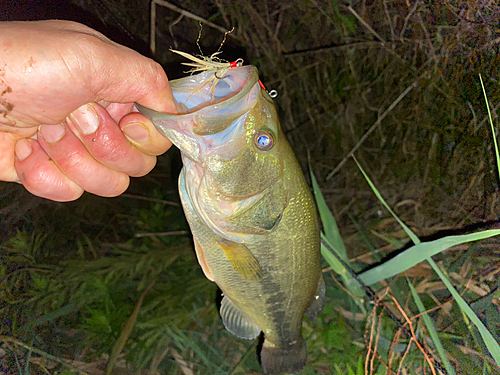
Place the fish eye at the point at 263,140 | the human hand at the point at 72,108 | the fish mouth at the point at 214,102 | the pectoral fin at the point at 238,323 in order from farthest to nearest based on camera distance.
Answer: the pectoral fin at the point at 238,323 → the fish eye at the point at 263,140 → the fish mouth at the point at 214,102 → the human hand at the point at 72,108

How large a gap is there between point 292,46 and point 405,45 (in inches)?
43.8

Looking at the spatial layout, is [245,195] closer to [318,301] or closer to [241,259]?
[241,259]

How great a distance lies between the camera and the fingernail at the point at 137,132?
1.54m

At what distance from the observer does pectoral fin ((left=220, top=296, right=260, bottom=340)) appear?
2.01 meters

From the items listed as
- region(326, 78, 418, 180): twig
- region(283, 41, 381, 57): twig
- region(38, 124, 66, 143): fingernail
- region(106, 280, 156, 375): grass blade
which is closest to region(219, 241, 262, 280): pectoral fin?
region(38, 124, 66, 143): fingernail

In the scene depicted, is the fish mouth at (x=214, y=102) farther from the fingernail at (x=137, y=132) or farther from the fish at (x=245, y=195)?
the fingernail at (x=137, y=132)

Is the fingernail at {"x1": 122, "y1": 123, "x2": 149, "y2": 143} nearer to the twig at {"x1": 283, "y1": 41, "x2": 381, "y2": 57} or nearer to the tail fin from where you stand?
the tail fin

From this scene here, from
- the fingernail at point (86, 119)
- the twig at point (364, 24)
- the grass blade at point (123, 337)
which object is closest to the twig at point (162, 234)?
the grass blade at point (123, 337)

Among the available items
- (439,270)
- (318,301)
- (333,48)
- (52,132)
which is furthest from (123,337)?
(333,48)

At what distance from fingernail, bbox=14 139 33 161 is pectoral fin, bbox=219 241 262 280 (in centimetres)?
115

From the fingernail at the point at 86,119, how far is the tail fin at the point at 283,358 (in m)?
1.73

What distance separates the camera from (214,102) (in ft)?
4.00

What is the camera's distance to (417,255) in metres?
1.89

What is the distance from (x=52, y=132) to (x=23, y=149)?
0.26 metres
